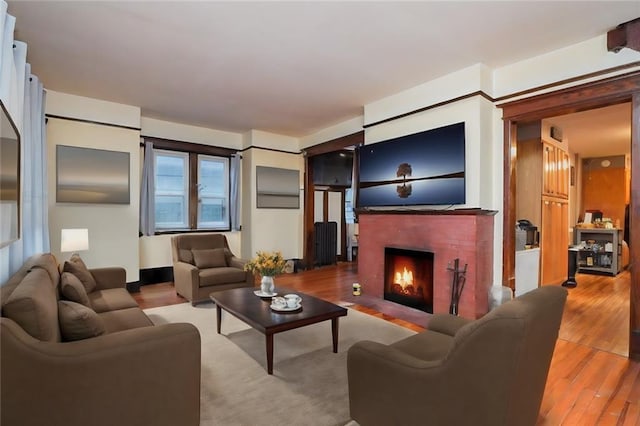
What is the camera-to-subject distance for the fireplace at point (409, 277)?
3.86m

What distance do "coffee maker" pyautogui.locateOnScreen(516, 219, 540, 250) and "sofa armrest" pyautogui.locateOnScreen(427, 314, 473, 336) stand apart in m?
2.92

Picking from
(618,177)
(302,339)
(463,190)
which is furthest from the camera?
(618,177)

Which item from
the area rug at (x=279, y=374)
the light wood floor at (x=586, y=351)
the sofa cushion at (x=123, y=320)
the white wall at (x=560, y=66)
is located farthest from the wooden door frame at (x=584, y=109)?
the sofa cushion at (x=123, y=320)

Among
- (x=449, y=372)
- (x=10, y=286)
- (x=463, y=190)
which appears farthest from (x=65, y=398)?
(x=463, y=190)

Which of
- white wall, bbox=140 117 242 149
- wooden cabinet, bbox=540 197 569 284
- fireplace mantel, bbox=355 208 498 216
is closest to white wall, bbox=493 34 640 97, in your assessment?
fireplace mantel, bbox=355 208 498 216

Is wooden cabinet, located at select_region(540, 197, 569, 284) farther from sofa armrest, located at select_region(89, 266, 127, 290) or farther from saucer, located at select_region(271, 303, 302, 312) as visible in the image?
sofa armrest, located at select_region(89, 266, 127, 290)

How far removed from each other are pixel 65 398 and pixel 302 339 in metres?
2.06

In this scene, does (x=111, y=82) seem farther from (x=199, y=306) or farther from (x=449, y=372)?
(x=449, y=372)

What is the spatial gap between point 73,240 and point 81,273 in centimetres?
92

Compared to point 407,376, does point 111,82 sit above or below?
above

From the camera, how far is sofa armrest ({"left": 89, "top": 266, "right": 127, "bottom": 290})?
11.5ft

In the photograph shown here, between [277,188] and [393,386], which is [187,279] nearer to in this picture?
[277,188]

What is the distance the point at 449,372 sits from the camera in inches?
53.9

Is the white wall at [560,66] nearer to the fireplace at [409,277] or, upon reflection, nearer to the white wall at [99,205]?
the fireplace at [409,277]
